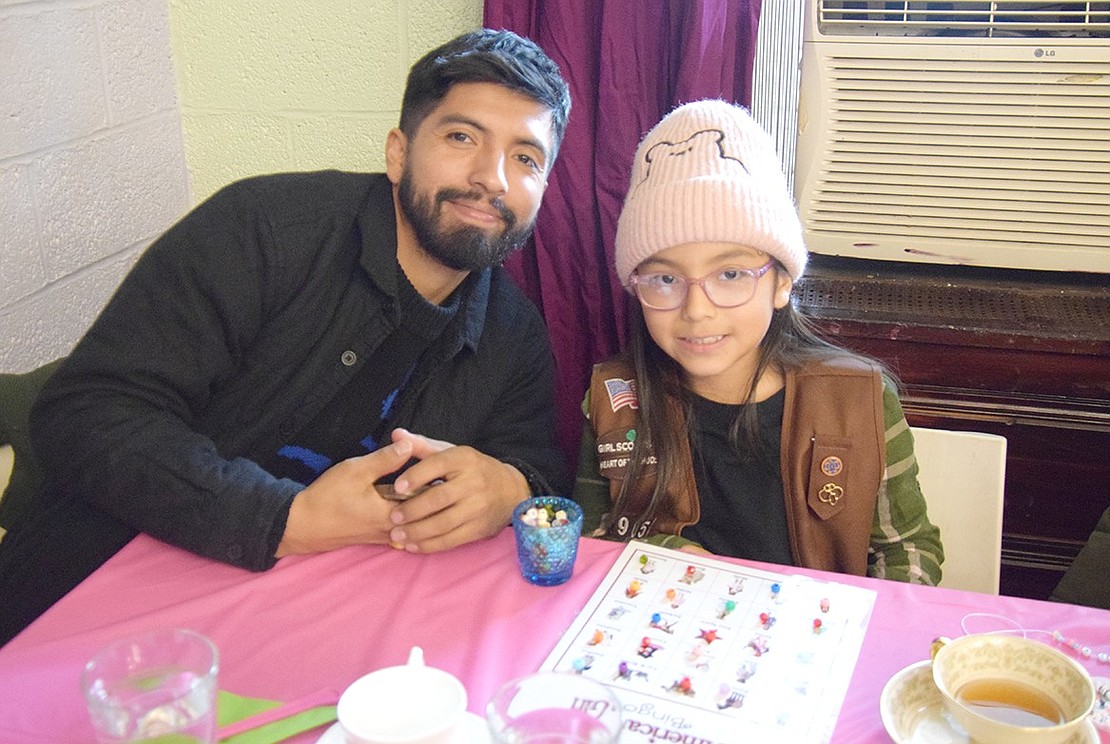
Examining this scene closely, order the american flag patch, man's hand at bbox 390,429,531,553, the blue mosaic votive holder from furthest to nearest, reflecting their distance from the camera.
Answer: the american flag patch → man's hand at bbox 390,429,531,553 → the blue mosaic votive holder

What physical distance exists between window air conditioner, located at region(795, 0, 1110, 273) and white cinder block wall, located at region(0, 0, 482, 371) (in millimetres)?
773

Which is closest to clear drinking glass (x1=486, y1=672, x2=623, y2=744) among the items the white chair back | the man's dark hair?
the white chair back

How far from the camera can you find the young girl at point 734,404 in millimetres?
1423

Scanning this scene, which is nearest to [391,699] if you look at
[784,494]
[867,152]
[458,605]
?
[458,605]

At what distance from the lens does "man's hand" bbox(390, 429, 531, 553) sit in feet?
3.96

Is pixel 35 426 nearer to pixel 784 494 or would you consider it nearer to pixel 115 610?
pixel 115 610

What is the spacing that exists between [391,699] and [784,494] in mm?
839

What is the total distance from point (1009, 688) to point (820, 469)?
1.96ft

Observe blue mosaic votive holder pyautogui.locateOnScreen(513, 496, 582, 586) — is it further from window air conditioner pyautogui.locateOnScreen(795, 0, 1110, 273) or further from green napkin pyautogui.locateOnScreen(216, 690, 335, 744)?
window air conditioner pyautogui.locateOnScreen(795, 0, 1110, 273)

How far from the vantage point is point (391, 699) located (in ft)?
2.72

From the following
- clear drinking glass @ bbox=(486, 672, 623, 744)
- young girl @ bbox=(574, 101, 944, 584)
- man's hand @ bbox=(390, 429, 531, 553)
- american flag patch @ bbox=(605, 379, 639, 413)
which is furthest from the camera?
american flag patch @ bbox=(605, 379, 639, 413)

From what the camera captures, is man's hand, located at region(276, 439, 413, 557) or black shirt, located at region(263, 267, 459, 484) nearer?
man's hand, located at region(276, 439, 413, 557)

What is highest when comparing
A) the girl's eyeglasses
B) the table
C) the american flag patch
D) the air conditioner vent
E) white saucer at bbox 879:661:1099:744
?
the air conditioner vent

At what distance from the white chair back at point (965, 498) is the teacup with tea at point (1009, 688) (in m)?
0.58
